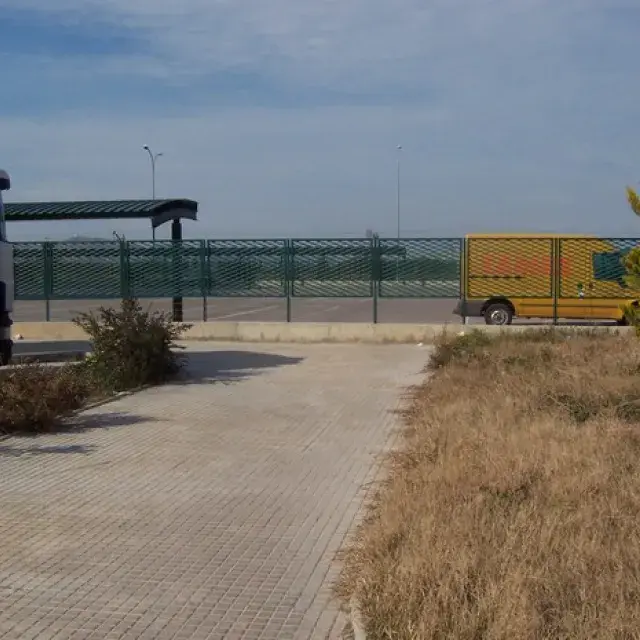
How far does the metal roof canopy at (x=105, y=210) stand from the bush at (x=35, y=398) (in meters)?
8.36

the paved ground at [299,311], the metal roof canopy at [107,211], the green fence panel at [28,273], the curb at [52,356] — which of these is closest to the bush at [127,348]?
the curb at [52,356]

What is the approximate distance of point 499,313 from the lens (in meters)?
22.4

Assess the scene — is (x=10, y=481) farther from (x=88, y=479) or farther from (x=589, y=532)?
(x=589, y=532)

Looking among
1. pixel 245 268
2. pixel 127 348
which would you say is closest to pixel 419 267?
pixel 245 268

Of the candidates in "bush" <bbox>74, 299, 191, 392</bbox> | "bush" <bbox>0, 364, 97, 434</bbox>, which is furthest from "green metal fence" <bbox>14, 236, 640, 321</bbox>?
"bush" <bbox>0, 364, 97, 434</bbox>

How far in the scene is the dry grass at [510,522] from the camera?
452 cm

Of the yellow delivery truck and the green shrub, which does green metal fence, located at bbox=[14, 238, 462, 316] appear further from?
the green shrub

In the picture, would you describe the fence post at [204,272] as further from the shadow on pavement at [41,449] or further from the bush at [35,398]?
the shadow on pavement at [41,449]

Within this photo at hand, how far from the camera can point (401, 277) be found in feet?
67.7

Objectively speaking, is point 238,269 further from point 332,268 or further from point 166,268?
point 332,268

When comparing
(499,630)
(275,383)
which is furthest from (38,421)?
→ (499,630)

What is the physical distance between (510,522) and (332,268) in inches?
594

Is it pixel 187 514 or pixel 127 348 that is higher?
pixel 127 348

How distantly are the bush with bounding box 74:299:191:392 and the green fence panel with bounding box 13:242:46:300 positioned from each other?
8625mm
